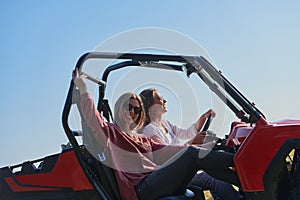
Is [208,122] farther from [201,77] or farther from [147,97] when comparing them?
[201,77]

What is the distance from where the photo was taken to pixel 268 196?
2.70 metres

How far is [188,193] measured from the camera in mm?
3119

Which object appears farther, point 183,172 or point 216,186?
point 216,186

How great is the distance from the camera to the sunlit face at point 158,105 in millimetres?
4199

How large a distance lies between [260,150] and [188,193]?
26.3 inches

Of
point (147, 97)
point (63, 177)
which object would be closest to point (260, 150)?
point (63, 177)

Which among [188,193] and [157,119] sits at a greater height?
[157,119]

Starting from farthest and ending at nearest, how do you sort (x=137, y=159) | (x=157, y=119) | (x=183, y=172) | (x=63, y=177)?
(x=157, y=119), (x=137, y=159), (x=63, y=177), (x=183, y=172)

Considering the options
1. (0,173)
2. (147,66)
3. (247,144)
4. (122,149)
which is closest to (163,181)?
(122,149)

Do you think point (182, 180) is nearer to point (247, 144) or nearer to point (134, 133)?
point (247, 144)

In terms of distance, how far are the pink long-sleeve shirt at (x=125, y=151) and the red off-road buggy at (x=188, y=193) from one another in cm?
7

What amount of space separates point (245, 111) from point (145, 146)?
3.23 feet

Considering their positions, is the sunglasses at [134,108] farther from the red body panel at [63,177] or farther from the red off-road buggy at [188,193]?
the red body panel at [63,177]

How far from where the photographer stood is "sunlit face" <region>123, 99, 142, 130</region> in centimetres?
347
